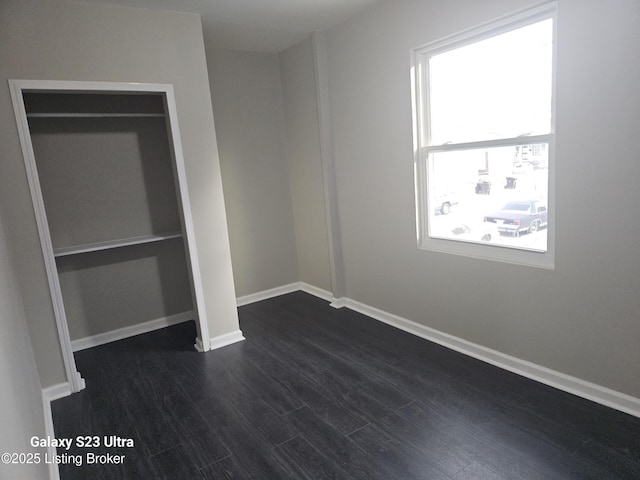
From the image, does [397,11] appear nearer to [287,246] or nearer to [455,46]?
[455,46]

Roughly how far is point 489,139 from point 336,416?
6.68 feet

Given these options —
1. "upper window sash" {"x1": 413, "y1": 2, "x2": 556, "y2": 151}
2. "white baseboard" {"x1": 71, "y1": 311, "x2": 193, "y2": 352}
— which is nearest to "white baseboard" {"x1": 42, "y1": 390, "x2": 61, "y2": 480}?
"white baseboard" {"x1": 71, "y1": 311, "x2": 193, "y2": 352}

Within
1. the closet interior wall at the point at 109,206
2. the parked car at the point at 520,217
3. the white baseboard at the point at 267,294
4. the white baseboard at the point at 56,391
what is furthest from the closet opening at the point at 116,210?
the parked car at the point at 520,217

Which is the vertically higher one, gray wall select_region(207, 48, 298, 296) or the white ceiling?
the white ceiling

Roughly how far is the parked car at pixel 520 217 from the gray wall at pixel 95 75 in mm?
2150

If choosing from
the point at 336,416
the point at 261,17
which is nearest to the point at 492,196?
the point at 336,416

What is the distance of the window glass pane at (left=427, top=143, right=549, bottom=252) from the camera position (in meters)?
2.59

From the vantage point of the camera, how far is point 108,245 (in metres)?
3.55

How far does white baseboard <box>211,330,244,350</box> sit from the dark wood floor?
79mm

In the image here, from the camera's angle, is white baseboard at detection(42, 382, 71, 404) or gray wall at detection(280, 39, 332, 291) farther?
gray wall at detection(280, 39, 332, 291)

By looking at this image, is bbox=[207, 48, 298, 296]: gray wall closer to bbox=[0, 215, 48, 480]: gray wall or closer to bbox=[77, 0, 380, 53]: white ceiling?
bbox=[77, 0, 380, 53]: white ceiling

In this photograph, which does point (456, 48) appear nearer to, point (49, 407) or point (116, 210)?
point (116, 210)

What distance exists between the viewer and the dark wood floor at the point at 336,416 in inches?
81.7

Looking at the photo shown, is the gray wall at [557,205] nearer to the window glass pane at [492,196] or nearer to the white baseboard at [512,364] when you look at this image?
the white baseboard at [512,364]
